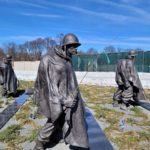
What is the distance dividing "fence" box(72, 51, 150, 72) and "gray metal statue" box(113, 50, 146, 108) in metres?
12.2

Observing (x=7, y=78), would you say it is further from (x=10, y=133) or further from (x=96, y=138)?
(x=96, y=138)

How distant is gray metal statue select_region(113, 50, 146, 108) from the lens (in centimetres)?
1246

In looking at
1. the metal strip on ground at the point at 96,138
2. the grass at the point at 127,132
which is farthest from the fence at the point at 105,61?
the metal strip on ground at the point at 96,138

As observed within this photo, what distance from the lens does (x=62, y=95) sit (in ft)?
19.2

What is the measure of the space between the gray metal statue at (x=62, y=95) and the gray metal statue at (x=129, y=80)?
659cm

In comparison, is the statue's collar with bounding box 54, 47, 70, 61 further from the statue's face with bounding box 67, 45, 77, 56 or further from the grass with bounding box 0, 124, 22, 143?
the grass with bounding box 0, 124, 22, 143

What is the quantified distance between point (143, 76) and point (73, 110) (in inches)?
720

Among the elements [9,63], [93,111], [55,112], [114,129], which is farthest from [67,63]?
[9,63]

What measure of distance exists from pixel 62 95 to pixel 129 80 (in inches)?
274

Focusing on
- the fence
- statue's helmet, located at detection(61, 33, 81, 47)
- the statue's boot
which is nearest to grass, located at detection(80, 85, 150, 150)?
the statue's boot

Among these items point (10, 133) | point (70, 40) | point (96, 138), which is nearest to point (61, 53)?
point (70, 40)

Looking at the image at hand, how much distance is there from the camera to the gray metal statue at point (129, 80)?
1246cm

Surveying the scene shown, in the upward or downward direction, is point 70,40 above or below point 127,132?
above

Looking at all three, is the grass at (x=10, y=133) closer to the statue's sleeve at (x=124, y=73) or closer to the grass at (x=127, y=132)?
the grass at (x=127, y=132)
